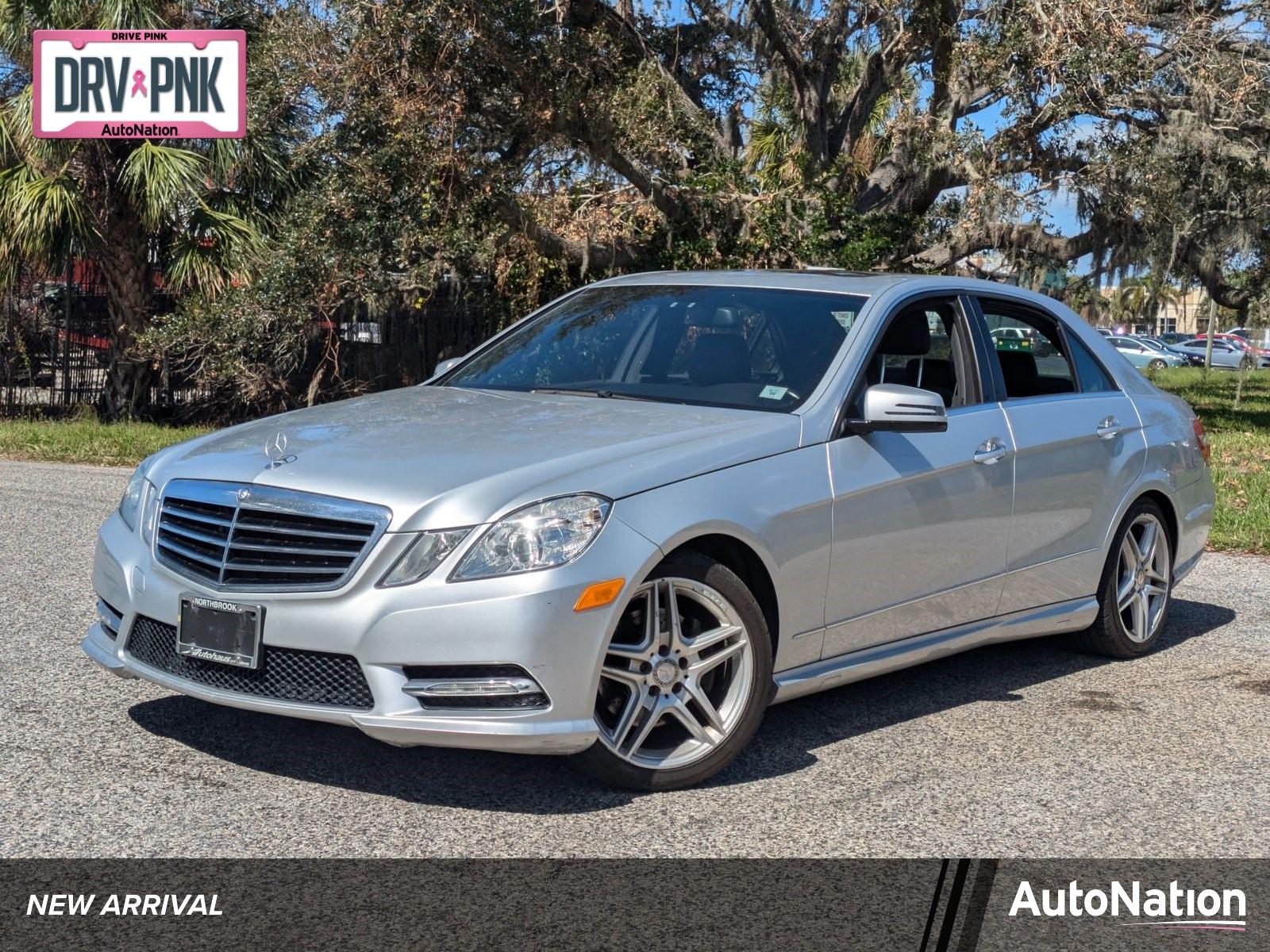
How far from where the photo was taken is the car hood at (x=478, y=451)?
4.50m

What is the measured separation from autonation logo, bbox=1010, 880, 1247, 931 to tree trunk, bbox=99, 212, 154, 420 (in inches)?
632

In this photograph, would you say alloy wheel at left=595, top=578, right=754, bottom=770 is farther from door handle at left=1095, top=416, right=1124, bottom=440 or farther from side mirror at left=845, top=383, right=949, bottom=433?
door handle at left=1095, top=416, right=1124, bottom=440

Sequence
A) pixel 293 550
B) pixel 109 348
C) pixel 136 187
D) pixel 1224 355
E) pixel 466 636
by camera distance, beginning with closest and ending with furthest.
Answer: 1. pixel 466 636
2. pixel 293 550
3. pixel 136 187
4. pixel 109 348
5. pixel 1224 355

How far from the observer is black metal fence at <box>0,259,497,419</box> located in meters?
19.6

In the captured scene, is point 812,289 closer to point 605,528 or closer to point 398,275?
point 605,528

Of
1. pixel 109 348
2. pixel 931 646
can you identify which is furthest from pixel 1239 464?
pixel 109 348

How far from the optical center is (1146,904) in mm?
3975

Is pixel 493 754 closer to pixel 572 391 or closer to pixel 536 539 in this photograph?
pixel 536 539

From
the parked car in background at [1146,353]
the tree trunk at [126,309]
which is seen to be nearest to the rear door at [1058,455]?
the tree trunk at [126,309]

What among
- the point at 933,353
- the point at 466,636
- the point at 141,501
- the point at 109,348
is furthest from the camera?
the point at 109,348

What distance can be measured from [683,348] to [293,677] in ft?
6.81

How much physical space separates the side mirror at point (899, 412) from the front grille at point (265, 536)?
1.76m

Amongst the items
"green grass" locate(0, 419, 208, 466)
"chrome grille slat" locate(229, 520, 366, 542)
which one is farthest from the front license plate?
"green grass" locate(0, 419, 208, 466)

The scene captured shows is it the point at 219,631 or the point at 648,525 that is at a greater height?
the point at 648,525
